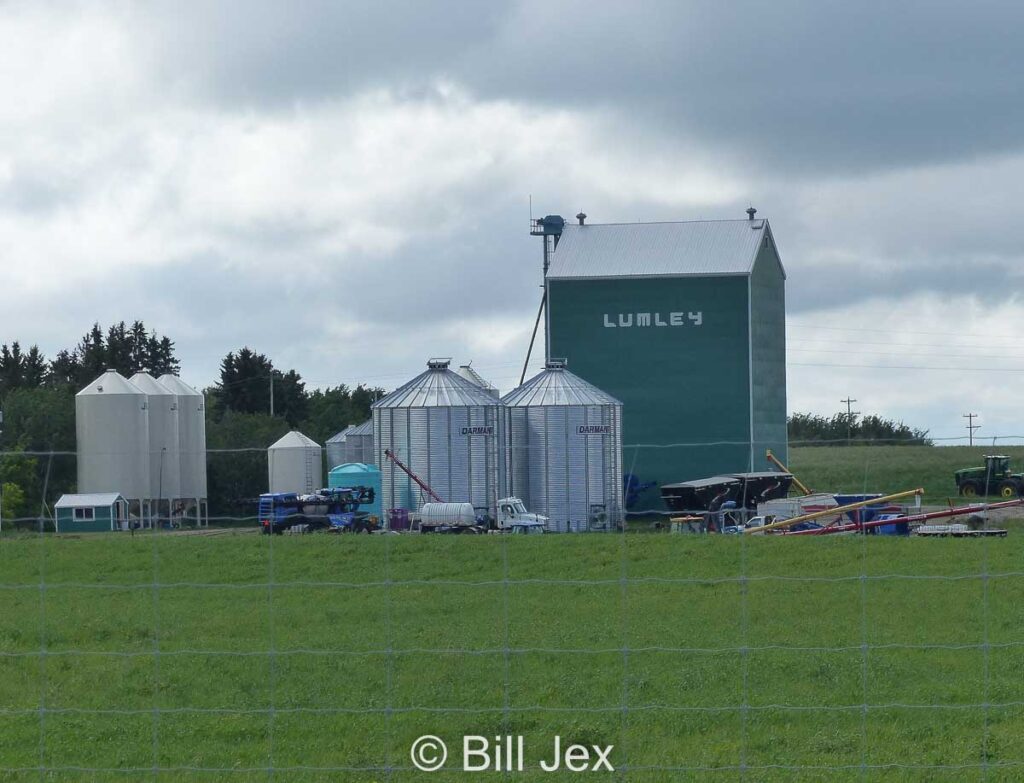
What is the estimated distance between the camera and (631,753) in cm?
1037

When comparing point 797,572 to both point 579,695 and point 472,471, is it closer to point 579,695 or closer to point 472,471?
point 579,695

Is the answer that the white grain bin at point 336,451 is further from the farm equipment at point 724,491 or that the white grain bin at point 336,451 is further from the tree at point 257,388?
the tree at point 257,388

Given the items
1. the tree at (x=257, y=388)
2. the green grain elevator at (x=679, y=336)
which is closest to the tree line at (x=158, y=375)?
the tree at (x=257, y=388)

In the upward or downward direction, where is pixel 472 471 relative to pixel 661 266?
downward

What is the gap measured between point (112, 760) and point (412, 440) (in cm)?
2889

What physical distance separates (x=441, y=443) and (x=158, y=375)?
4591cm

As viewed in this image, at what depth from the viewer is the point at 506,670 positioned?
35.9 feet

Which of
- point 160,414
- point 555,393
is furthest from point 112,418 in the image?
point 555,393

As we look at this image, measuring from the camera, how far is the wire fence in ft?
33.9

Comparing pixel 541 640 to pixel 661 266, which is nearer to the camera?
pixel 541 640

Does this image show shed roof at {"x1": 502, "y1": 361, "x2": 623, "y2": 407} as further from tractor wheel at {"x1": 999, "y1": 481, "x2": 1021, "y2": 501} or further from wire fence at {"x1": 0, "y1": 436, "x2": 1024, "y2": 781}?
wire fence at {"x1": 0, "y1": 436, "x2": 1024, "y2": 781}

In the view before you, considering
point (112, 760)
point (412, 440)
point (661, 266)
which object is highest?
point (661, 266)

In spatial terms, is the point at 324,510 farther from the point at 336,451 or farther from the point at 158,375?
the point at 158,375

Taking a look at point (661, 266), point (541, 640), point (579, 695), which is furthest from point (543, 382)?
point (579, 695)
